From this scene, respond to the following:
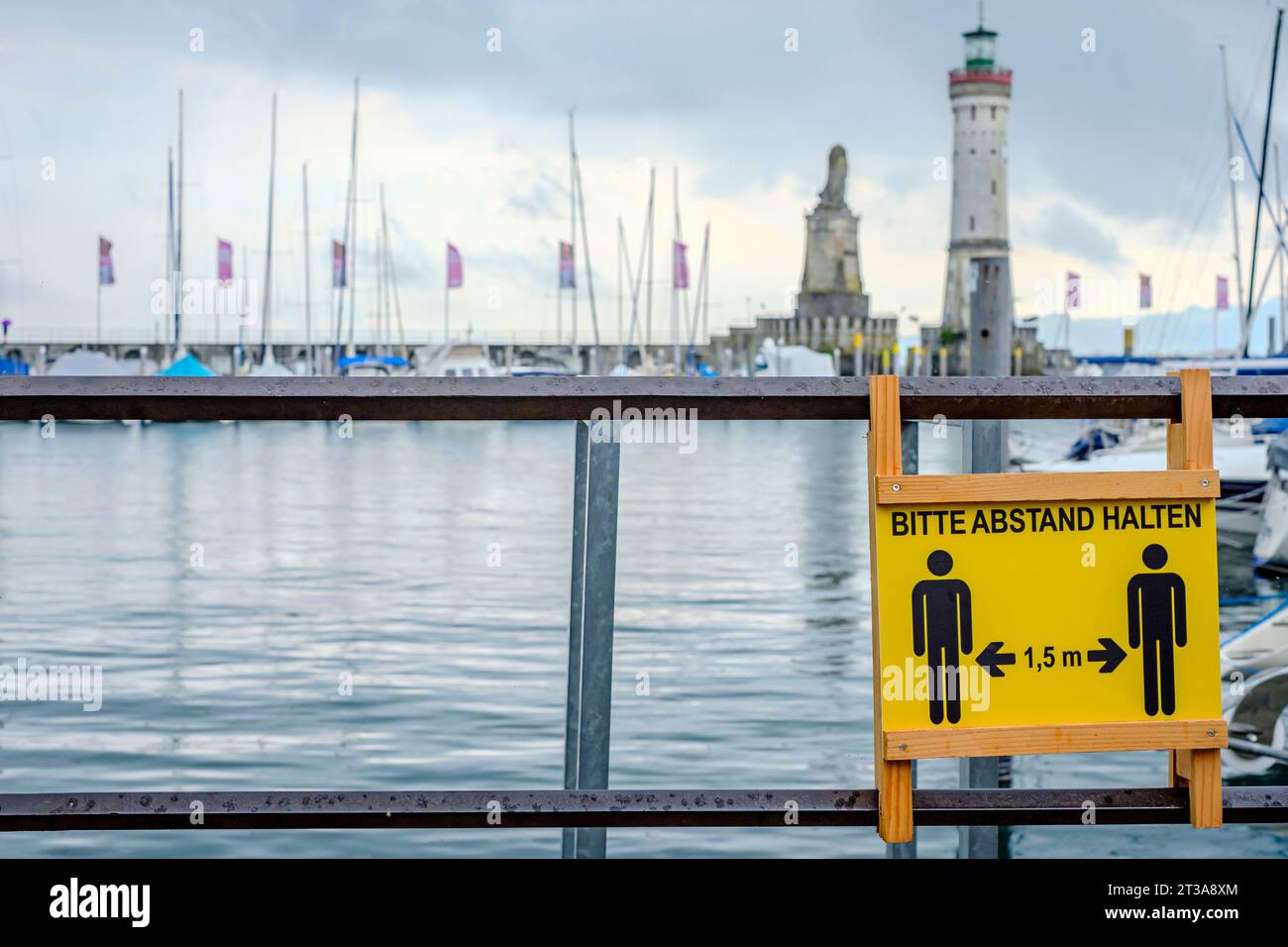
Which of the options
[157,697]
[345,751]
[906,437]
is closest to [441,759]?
[345,751]

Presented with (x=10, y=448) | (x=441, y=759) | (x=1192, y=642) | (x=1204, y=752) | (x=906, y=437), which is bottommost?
(x=441, y=759)

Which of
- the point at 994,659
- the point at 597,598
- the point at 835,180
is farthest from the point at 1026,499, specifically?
the point at 835,180

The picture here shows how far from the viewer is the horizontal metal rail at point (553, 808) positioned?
3467mm

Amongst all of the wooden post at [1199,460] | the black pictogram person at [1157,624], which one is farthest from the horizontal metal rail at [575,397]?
the black pictogram person at [1157,624]

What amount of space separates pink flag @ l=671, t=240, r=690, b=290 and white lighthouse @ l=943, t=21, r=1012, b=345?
107 feet

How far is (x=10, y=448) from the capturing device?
75438 mm

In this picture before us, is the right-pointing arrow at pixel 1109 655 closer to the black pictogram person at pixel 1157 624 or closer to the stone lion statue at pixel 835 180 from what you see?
the black pictogram person at pixel 1157 624

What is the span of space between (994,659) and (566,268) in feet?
287

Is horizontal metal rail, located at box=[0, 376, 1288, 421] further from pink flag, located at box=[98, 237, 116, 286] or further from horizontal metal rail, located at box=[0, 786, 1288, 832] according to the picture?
pink flag, located at box=[98, 237, 116, 286]

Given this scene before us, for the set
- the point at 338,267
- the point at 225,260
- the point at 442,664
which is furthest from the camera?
the point at 338,267

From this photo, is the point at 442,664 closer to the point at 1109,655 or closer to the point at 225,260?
the point at 1109,655

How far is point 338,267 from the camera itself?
8144cm
